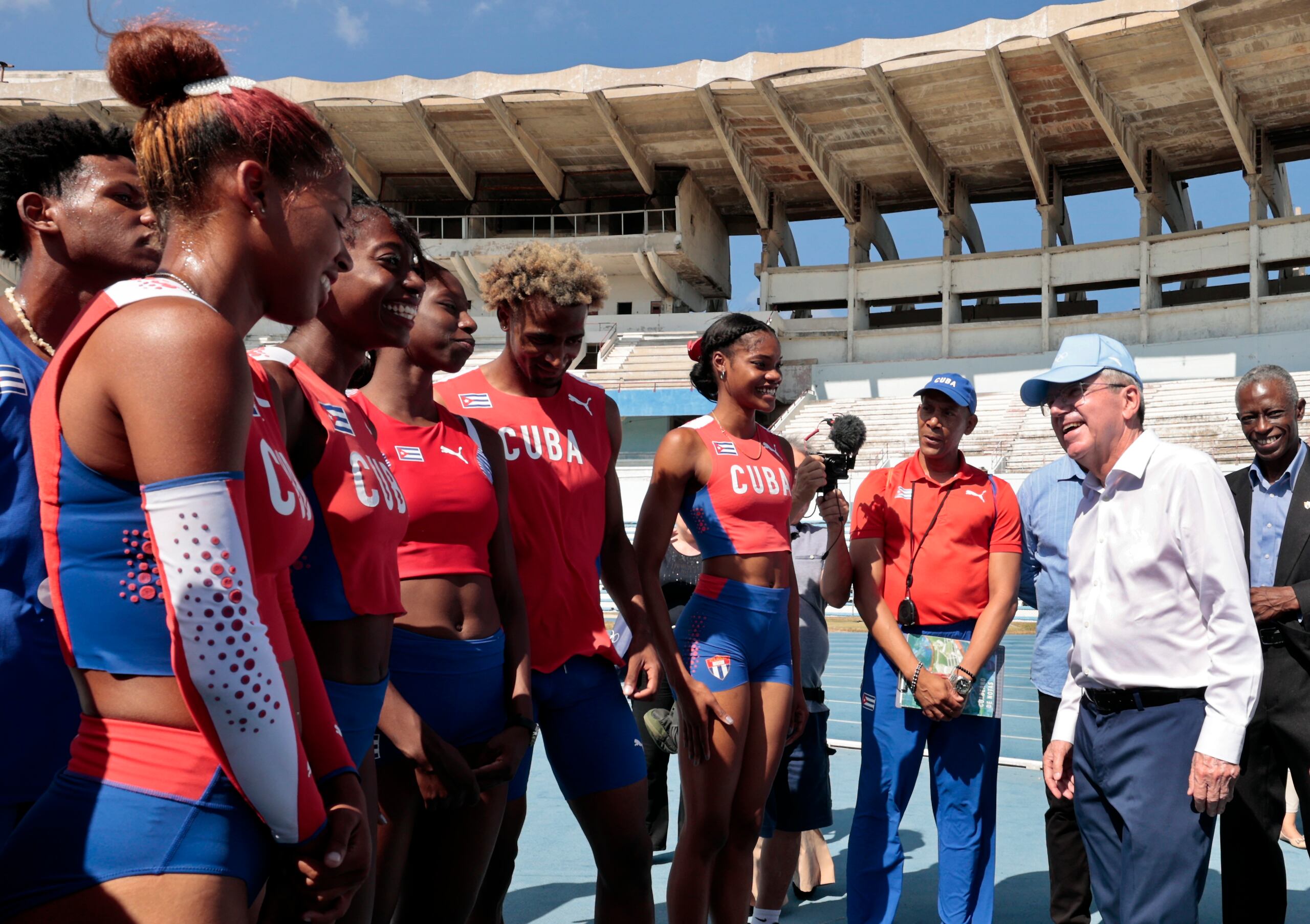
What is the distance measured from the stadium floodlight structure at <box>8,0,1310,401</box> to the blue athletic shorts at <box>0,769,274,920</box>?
1019 inches

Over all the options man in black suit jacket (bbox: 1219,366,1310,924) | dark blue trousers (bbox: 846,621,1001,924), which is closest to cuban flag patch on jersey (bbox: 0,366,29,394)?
dark blue trousers (bbox: 846,621,1001,924)

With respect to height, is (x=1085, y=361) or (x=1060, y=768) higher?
(x=1085, y=361)

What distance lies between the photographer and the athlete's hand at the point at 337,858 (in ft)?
4.47

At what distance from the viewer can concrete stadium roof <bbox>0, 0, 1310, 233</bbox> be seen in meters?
23.9

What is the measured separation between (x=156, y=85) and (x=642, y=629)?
7.32ft

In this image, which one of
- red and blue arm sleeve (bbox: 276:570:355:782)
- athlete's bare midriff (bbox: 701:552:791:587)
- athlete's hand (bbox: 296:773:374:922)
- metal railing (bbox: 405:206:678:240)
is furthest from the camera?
metal railing (bbox: 405:206:678:240)

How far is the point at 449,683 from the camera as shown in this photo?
2492mm

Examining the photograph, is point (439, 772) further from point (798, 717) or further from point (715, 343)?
point (715, 343)

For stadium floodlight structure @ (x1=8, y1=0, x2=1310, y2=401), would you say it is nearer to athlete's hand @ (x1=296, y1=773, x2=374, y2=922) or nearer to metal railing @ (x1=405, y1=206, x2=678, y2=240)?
metal railing @ (x1=405, y1=206, x2=678, y2=240)

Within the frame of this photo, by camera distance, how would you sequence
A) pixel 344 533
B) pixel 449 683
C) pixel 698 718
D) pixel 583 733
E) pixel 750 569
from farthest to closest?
1. pixel 750 569
2. pixel 698 718
3. pixel 583 733
4. pixel 449 683
5. pixel 344 533

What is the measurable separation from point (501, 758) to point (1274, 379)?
11.5 feet

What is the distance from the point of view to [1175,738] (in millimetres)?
2801

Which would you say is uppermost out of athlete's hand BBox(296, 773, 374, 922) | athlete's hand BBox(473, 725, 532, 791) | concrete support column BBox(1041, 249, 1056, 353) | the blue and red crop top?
concrete support column BBox(1041, 249, 1056, 353)

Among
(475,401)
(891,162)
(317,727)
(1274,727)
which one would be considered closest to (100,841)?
(317,727)
